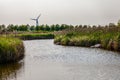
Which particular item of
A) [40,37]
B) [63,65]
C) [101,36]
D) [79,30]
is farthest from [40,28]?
[63,65]

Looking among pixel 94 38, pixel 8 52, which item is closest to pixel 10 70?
pixel 8 52

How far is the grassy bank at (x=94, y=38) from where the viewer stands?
3847 cm

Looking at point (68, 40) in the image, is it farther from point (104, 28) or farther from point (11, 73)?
point (11, 73)

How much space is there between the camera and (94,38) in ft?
150

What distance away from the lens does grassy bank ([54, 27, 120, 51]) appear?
3847 cm

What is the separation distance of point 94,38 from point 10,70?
24.2 metres

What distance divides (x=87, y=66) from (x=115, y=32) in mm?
18626

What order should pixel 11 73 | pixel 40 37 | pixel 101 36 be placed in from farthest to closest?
pixel 40 37 < pixel 101 36 < pixel 11 73

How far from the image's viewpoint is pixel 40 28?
4980 inches

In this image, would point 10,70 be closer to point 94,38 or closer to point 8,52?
point 8,52

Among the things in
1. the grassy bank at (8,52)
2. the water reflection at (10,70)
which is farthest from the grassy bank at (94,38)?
the water reflection at (10,70)

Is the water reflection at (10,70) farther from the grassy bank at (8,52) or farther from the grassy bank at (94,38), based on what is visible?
the grassy bank at (94,38)

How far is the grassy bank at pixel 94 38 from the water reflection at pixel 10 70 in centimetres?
1471

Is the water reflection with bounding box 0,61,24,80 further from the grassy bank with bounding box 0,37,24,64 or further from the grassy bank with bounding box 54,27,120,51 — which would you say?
the grassy bank with bounding box 54,27,120,51
